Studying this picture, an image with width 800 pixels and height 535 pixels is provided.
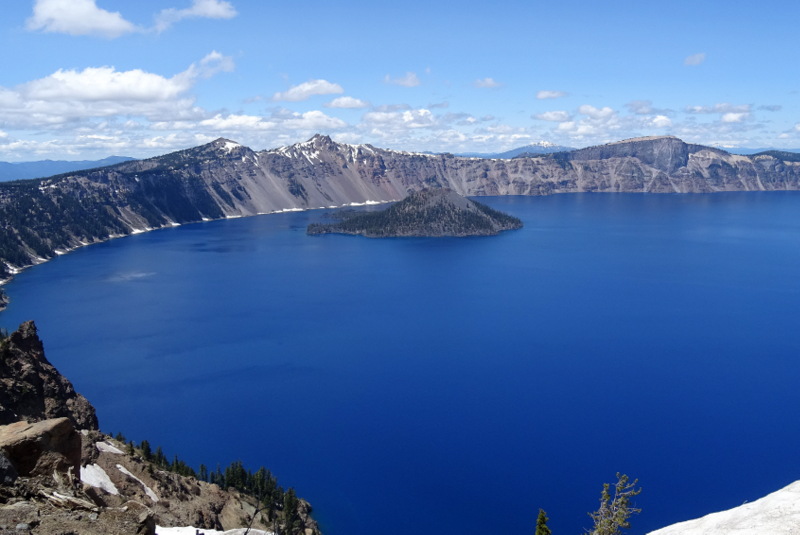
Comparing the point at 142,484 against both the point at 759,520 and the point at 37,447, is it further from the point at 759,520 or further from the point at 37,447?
the point at 759,520

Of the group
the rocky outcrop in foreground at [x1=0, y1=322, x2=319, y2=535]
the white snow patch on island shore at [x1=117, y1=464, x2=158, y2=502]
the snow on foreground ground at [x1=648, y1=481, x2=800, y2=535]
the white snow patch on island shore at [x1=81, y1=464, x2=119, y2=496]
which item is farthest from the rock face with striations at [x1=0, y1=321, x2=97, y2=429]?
the snow on foreground ground at [x1=648, y1=481, x2=800, y2=535]

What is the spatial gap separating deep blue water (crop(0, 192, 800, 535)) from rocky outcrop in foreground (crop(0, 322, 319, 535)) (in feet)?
35.6

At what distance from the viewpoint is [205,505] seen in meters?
47.8

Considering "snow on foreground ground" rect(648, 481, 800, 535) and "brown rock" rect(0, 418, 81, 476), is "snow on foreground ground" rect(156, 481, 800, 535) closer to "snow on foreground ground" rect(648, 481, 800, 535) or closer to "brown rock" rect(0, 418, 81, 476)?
"snow on foreground ground" rect(648, 481, 800, 535)

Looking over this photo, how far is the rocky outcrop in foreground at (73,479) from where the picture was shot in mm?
18031

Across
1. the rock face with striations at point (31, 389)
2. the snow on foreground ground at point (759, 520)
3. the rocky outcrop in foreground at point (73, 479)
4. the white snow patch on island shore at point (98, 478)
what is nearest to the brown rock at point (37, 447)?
the rocky outcrop in foreground at point (73, 479)

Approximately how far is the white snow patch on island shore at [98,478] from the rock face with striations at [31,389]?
783cm

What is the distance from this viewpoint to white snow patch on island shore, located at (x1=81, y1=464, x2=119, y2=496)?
40.5m

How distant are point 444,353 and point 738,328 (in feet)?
176

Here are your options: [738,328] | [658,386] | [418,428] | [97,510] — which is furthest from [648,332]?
[97,510]

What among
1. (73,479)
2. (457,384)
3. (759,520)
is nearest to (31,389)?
(73,479)

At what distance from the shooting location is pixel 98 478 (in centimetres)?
4200

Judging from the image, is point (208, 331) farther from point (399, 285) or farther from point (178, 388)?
point (399, 285)

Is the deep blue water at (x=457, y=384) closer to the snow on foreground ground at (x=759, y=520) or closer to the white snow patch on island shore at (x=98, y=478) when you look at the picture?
the white snow patch on island shore at (x=98, y=478)
